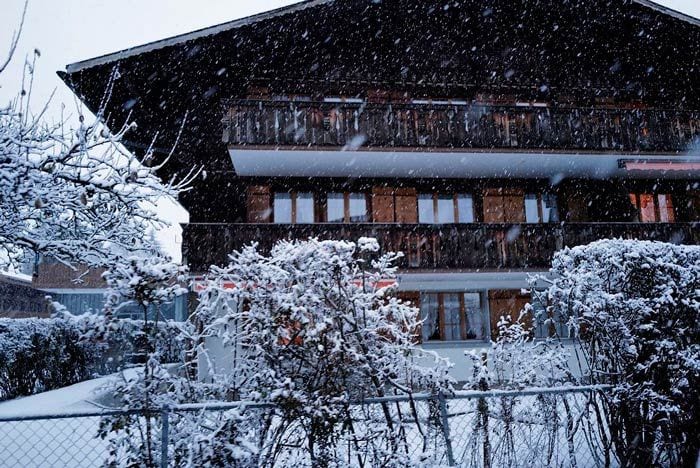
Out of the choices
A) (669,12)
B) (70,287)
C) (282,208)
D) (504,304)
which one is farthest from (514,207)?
(70,287)

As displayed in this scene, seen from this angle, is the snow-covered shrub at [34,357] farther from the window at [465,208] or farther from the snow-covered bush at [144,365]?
the window at [465,208]

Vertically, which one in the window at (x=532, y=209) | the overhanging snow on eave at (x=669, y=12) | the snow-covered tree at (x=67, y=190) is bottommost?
the snow-covered tree at (x=67, y=190)

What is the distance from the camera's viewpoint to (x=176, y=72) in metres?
14.5

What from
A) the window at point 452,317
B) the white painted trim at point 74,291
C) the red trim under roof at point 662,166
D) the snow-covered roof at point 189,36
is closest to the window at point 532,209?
the red trim under roof at point 662,166

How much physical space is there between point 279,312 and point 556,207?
14.5 meters

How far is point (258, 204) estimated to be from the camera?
15.0 meters

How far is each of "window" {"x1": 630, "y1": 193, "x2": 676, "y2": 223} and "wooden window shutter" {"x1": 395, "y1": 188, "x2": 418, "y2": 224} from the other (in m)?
6.81

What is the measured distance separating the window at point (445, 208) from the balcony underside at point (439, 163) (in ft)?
2.05

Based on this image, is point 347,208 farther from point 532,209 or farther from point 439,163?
point 532,209

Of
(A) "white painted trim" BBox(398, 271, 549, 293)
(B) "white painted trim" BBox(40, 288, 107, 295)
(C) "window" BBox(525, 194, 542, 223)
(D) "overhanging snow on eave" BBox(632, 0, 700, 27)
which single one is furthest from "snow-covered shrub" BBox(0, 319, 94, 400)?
(D) "overhanging snow on eave" BBox(632, 0, 700, 27)

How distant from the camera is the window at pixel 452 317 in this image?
49.4 ft

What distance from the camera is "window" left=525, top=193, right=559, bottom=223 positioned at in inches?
643

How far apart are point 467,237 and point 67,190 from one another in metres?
9.69

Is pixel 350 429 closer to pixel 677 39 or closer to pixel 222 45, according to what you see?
pixel 222 45
